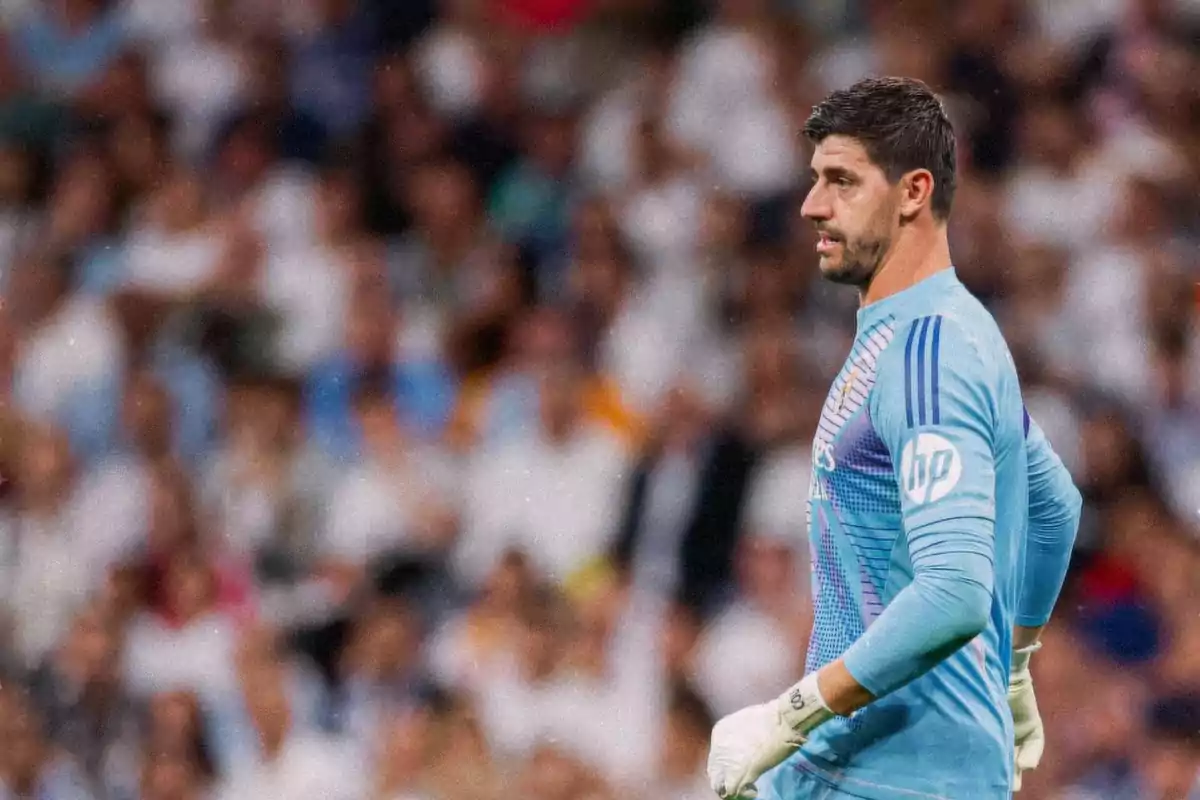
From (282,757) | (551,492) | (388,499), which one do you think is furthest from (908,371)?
(388,499)

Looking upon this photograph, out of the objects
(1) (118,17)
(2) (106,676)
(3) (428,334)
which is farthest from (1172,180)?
(1) (118,17)

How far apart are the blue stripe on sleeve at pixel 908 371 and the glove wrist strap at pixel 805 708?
20.6 inches

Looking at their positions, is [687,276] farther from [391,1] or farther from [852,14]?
[391,1]

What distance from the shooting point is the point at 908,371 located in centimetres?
333

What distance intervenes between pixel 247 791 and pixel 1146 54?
17.5 feet

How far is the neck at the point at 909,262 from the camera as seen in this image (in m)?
3.53

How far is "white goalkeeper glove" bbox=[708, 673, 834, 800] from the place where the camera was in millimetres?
3314

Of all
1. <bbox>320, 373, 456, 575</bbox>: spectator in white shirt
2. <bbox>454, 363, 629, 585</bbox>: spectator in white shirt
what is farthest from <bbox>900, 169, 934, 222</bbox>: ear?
<bbox>320, 373, 456, 575</bbox>: spectator in white shirt

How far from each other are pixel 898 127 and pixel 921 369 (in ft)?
1.71

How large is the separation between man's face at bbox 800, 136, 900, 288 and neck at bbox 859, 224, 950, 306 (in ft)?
0.07

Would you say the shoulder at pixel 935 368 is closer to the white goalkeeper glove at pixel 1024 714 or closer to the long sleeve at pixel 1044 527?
the long sleeve at pixel 1044 527

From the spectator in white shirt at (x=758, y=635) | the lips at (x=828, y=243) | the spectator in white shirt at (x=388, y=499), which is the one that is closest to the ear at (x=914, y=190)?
the lips at (x=828, y=243)

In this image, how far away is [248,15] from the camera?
1051 cm

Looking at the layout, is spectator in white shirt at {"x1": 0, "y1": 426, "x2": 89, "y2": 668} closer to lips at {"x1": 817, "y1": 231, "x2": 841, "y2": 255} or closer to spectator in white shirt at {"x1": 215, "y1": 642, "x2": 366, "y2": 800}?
spectator in white shirt at {"x1": 215, "y1": 642, "x2": 366, "y2": 800}
